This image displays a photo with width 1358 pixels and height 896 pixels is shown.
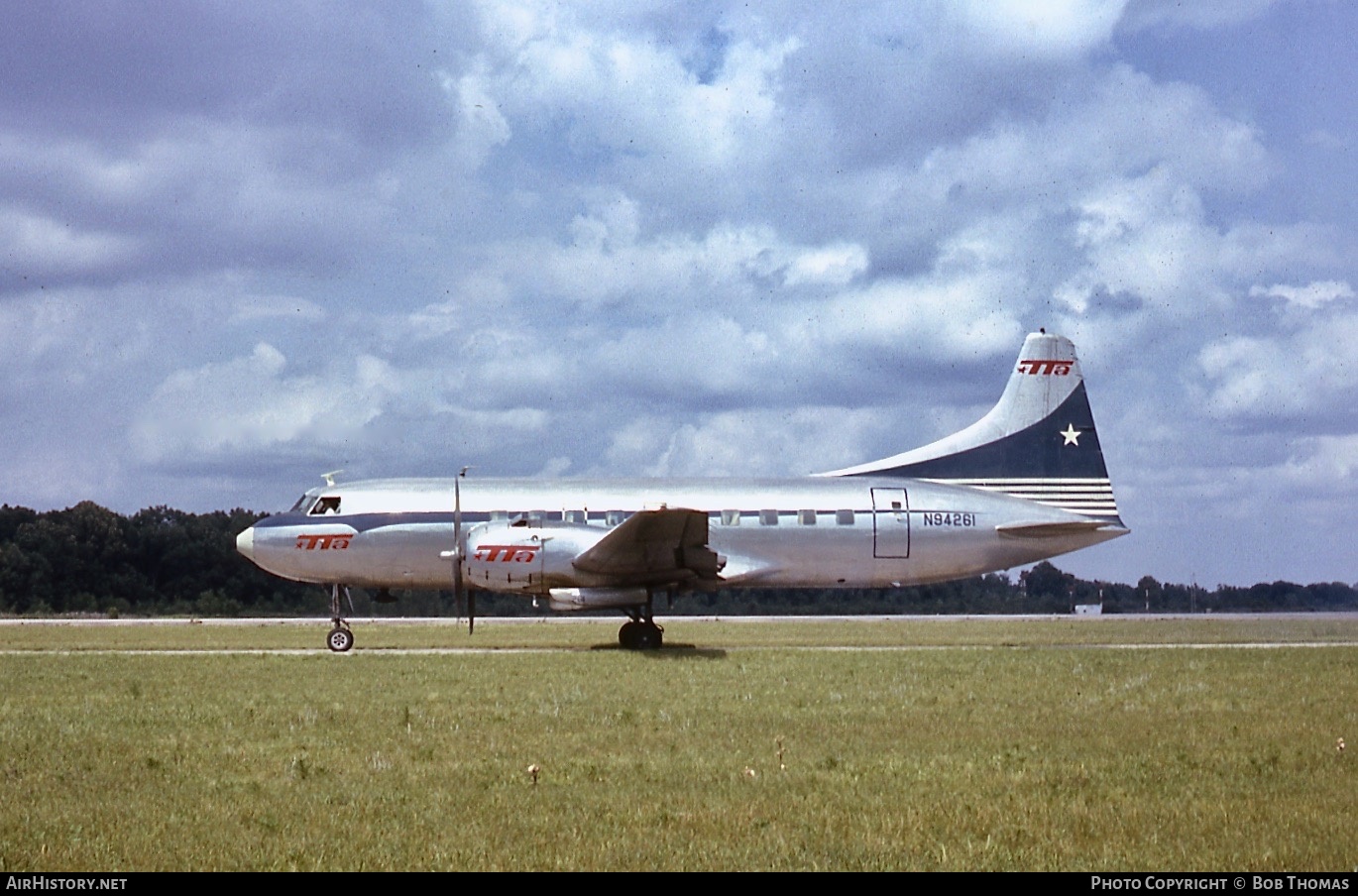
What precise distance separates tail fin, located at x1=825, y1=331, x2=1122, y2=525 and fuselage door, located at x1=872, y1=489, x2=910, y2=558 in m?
1.99

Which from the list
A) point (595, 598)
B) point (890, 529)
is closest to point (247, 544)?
point (595, 598)

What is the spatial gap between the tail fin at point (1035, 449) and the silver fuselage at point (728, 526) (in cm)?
115

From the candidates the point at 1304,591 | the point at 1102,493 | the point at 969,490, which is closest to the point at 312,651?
the point at 969,490

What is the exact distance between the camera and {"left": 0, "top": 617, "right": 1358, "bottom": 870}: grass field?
29.2 feet

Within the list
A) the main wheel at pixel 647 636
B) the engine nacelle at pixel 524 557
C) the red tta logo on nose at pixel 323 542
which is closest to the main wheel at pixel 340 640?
the red tta logo on nose at pixel 323 542

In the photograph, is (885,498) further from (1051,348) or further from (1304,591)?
(1304,591)

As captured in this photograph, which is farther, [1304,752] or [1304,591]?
[1304,591]

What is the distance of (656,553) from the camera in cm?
2686

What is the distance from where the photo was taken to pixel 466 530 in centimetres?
2838

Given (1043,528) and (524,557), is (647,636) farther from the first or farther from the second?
(1043,528)

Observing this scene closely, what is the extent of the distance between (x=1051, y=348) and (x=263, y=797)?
25012 millimetres

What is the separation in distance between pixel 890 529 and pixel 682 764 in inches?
686

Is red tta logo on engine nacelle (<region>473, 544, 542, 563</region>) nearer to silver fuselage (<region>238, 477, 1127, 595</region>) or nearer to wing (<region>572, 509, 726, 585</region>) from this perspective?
wing (<region>572, 509, 726, 585</region>)

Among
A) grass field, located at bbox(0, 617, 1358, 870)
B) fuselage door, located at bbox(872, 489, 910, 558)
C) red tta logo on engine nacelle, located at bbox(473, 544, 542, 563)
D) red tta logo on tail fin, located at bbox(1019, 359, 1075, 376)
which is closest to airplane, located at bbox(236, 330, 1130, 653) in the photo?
fuselage door, located at bbox(872, 489, 910, 558)
